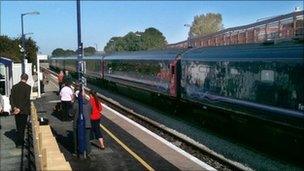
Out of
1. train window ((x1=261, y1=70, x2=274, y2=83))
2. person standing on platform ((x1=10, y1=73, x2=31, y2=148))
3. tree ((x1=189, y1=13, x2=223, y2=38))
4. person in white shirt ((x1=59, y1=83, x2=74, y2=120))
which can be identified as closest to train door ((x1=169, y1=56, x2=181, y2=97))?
person in white shirt ((x1=59, y1=83, x2=74, y2=120))

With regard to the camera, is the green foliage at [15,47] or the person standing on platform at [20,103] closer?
the person standing on platform at [20,103]

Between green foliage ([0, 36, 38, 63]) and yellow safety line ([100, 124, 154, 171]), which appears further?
green foliage ([0, 36, 38, 63])

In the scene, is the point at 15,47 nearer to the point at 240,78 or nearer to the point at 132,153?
the point at 240,78

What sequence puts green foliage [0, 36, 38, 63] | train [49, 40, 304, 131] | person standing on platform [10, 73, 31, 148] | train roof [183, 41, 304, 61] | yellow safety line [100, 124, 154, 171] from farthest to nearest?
green foliage [0, 36, 38, 63] < person standing on platform [10, 73, 31, 148] < train roof [183, 41, 304, 61] < train [49, 40, 304, 131] < yellow safety line [100, 124, 154, 171]

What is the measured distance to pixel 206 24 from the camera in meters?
119

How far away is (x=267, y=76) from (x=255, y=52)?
1.22 meters

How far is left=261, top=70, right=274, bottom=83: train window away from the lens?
14.9 metres

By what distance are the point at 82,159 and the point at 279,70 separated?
589 centimetres

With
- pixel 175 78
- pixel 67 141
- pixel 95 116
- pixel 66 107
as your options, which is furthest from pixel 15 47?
pixel 95 116

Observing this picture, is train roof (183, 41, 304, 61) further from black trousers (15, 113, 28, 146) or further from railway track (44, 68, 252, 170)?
black trousers (15, 113, 28, 146)

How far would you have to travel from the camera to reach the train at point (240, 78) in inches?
542

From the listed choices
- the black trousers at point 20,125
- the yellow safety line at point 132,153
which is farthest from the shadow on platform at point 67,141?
the yellow safety line at point 132,153

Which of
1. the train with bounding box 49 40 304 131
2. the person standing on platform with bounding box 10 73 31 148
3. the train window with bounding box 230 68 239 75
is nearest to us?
the train with bounding box 49 40 304 131

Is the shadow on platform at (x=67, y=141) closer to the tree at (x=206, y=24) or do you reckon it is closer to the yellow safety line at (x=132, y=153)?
the yellow safety line at (x=132, y=153)
